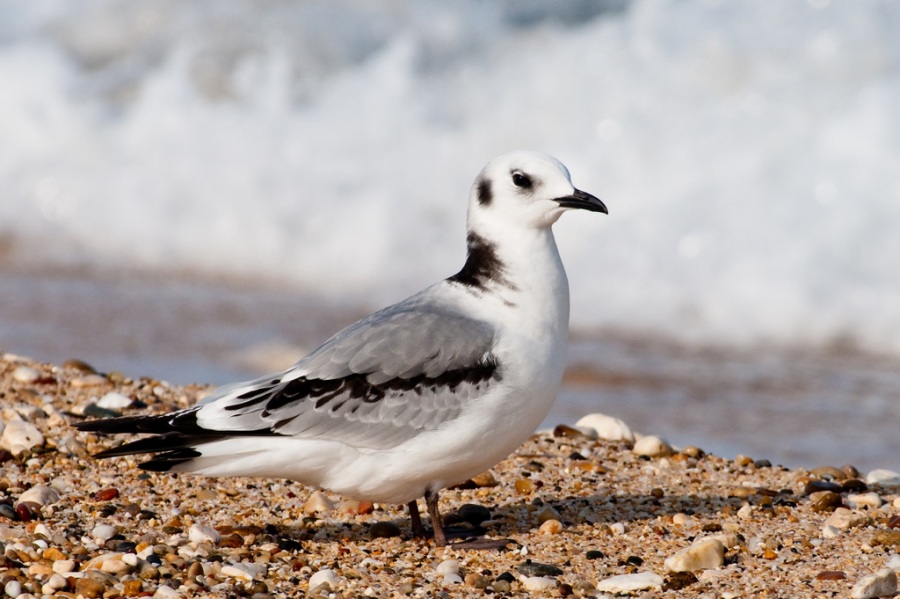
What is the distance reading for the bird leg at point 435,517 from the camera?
4.66 meters

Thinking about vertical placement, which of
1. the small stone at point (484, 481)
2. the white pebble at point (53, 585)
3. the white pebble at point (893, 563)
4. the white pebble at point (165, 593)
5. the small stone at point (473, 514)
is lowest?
the white pebble at point (165, 593)

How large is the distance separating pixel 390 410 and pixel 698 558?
1.17 meters

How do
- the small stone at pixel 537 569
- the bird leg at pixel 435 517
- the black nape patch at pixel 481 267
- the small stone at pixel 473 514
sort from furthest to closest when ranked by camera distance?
the small stone at pixel 473 514 < the black nape patch at pixel 481 267 < the bird leg at pixel 435 517 < the small stone at pixel 537 569

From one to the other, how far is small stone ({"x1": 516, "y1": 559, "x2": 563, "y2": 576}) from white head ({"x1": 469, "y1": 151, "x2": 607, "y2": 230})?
1.26 metres

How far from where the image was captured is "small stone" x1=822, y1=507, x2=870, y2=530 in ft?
16.2

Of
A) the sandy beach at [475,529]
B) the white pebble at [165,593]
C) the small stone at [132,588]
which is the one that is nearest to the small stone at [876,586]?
the sandy beach at [475,529]

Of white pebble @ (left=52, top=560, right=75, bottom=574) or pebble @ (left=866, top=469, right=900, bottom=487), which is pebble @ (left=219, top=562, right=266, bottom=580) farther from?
pebble @ (left=866, top=469, right=900, bottom=487)

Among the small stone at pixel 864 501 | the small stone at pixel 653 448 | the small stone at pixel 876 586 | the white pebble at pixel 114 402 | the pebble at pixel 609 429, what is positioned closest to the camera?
the small stone at pixel 876 586

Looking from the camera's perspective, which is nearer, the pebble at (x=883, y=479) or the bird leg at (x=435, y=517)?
the bird leg at (x=435, y=517)

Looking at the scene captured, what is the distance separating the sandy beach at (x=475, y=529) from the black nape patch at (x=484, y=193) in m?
1.21

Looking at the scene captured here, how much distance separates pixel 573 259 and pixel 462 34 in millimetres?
4340

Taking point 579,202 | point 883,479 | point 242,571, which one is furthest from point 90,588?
point 883,479

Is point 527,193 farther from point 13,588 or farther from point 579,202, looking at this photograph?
point 13,588

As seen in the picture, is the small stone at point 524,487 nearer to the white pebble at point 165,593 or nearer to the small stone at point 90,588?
the white pebble at point 165,593
